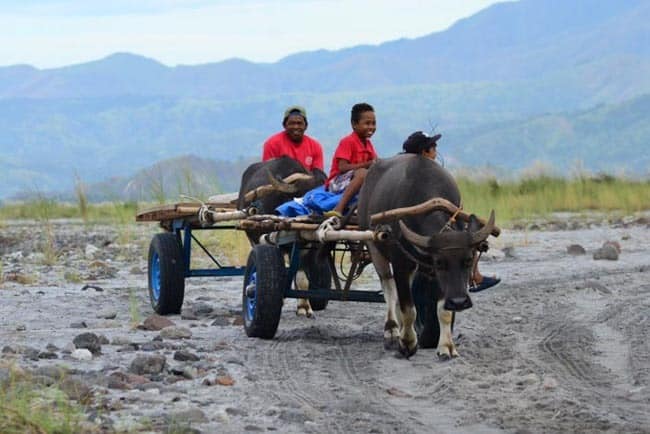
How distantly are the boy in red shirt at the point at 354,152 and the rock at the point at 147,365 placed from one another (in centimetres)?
283

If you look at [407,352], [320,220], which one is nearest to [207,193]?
[320,220]

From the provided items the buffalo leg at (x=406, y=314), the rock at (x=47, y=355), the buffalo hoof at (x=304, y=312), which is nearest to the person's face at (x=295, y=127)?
the buffalo hoof at (x=304, y=312)

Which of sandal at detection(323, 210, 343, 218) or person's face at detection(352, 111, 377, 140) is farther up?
person's face at detection(352, 111, 377, 140)

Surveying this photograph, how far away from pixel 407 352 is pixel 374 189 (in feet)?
4.43

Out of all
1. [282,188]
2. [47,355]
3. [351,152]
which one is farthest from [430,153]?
[47,355]

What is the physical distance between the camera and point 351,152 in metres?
13.5

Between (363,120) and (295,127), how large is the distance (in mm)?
1924

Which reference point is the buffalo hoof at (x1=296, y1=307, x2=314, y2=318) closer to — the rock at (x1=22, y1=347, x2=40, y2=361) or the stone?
the stone

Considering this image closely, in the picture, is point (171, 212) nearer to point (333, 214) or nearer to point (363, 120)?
point (363, 120)

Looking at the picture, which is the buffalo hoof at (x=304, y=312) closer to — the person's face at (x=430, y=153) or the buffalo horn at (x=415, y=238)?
the person's face at (x=430, y=153)

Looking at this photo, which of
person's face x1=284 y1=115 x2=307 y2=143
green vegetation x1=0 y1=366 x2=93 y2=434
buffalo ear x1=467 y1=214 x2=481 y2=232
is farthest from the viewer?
person's face x1=284 y1=115 x2=307 y2=143

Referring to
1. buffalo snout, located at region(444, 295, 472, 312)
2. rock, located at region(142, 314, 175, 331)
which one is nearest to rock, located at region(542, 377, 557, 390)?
buffalo snout, located at region(444, 295, 472, 312)

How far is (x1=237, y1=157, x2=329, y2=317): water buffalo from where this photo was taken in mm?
A: 14688

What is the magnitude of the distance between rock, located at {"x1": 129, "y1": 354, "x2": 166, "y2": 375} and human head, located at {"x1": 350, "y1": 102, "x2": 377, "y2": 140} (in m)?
3.38
